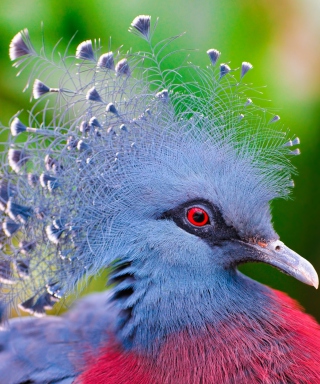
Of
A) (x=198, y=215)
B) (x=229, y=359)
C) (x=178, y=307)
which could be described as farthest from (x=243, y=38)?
(x=229, y=359)

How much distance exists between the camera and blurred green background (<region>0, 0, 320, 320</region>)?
2.25 metres

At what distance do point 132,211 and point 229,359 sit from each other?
482 mm

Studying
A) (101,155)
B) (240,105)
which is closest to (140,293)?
(101,155)

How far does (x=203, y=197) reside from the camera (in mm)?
1461

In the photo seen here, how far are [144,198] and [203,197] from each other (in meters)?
0.17

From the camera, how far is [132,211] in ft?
4.83

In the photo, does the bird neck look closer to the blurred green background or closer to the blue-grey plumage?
the blue-grey plumage

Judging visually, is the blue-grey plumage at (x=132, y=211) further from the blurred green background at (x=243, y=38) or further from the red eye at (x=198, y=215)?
the blurred green background at (x=243, y=38)

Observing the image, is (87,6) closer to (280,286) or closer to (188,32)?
(188,32)

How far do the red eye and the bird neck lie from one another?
0.15 m

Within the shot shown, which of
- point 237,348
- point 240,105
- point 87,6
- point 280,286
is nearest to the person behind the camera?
point 237,348

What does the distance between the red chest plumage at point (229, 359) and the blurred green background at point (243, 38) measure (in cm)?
105

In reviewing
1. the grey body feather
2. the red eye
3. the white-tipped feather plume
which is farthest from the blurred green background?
the grey body feather

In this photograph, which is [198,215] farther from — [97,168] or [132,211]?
[97,168]
